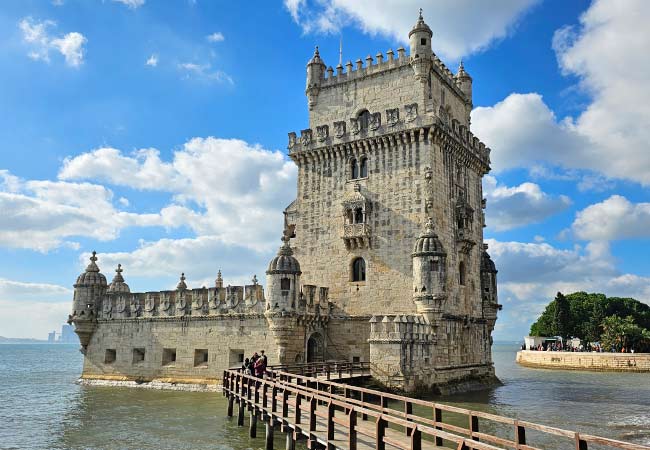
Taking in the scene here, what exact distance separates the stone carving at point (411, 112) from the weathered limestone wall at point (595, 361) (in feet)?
136

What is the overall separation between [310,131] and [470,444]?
2943cm

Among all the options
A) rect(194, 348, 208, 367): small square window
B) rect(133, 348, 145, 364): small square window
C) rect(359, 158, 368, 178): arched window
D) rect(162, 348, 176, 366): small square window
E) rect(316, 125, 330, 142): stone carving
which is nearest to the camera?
rect(194, 348, 208, 367): small square window

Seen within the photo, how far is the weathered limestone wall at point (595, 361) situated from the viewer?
58281 millimetres

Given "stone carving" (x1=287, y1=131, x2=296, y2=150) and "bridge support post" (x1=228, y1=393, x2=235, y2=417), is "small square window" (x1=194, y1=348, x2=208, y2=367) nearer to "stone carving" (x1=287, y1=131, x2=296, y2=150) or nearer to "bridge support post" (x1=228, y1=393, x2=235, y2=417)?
"bridge support post" (x1=228, y1=393, x2=235, y2=417)

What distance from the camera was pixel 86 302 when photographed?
40.1m

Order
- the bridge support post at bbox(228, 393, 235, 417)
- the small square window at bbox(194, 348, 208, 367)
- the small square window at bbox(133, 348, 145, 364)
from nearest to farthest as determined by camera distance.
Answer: the bridge support post at bbox(228, 393, 235, 417), the small square window at bbox(194, 348, 208, 367), the small square window at bbox(133, 348, 145, 364)

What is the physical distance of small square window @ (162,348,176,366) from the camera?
3603 centimetres

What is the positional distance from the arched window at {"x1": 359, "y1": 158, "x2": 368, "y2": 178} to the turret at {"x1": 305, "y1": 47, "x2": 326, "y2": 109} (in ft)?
19.8

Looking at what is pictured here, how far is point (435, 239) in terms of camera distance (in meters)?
31.0

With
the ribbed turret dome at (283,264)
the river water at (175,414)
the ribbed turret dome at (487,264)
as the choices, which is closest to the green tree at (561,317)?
the river water at (175,414)

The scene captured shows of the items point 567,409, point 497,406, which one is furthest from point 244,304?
point 567,409

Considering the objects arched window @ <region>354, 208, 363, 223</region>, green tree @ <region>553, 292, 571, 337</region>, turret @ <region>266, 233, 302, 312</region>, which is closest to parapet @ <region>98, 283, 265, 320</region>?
turret @ <region>266, 233, 302, 312</region>

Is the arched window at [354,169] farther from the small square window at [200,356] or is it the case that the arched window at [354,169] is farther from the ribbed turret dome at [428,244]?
the small square window at [200,356]

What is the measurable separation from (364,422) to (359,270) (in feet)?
53.5
